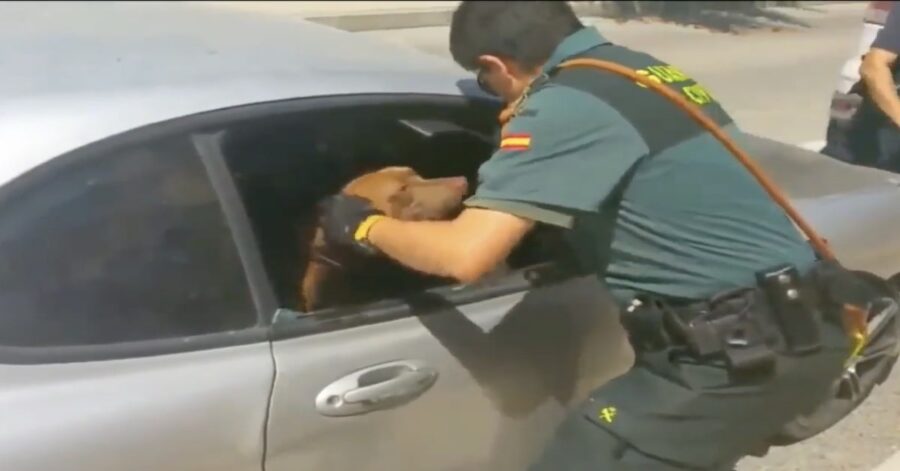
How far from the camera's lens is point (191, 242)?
6.95 feet

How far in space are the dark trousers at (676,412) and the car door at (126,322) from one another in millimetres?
706

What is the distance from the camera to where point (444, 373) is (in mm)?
2357

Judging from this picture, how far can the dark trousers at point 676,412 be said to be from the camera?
239 cm

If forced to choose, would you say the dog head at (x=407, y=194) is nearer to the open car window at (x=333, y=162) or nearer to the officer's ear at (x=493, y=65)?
the open car window at (x=333, y=162)

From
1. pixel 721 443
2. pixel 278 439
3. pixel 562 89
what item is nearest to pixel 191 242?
pixel 278 439

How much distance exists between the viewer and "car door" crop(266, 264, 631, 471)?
2.15 metres

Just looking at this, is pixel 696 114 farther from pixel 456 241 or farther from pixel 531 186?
pixel 456 241

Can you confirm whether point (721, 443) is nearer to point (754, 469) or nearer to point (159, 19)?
point (754, 469)

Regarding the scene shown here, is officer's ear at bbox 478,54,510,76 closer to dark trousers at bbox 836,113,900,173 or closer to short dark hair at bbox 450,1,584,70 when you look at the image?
short dark hair at bbox 450,1,584,70

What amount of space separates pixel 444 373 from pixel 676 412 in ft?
1.57

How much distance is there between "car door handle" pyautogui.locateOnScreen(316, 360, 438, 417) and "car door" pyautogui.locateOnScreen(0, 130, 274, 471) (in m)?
0.14

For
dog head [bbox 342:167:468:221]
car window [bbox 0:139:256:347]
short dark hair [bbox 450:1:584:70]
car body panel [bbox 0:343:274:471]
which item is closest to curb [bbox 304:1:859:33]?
dog head [bbox 342:167:468:221]

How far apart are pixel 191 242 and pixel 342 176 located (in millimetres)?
559

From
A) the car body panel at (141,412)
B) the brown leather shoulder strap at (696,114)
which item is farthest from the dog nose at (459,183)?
the car body panel at (141,412)
